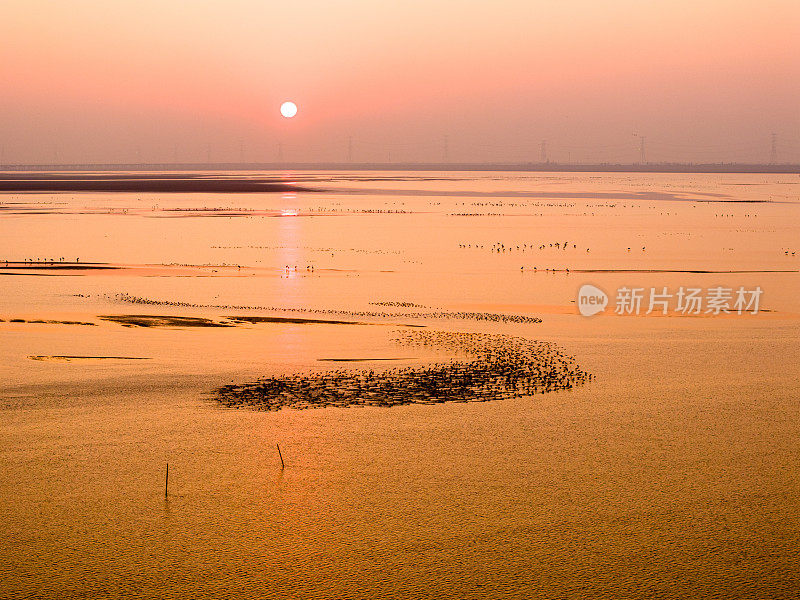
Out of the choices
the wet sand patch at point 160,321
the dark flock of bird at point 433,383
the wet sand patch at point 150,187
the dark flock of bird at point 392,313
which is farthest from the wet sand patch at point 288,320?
the wet sand patch at point 150,187

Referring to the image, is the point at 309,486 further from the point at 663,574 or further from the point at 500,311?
the point at 500,311

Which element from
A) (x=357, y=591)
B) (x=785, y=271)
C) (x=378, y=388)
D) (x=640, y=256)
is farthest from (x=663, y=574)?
(x=640, y=256)

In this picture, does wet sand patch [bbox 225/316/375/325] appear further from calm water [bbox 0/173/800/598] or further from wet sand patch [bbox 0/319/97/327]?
wet sand patch [bbox 0/319/97/327]

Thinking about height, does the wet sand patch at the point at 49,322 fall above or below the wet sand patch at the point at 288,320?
above

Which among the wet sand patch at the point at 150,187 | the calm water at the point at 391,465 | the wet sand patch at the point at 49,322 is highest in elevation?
the wet sand patch at the point at 150,187

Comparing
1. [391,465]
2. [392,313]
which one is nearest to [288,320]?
[392,313]

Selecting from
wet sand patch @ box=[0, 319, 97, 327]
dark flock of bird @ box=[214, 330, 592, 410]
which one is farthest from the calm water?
dark flock of bird @ box=[214, 330, 592, 410]

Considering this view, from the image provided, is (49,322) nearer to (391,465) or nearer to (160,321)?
(160,321)

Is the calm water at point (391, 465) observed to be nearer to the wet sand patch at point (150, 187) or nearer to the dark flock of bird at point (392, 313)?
the dark flock of bird at point (392, 313)
